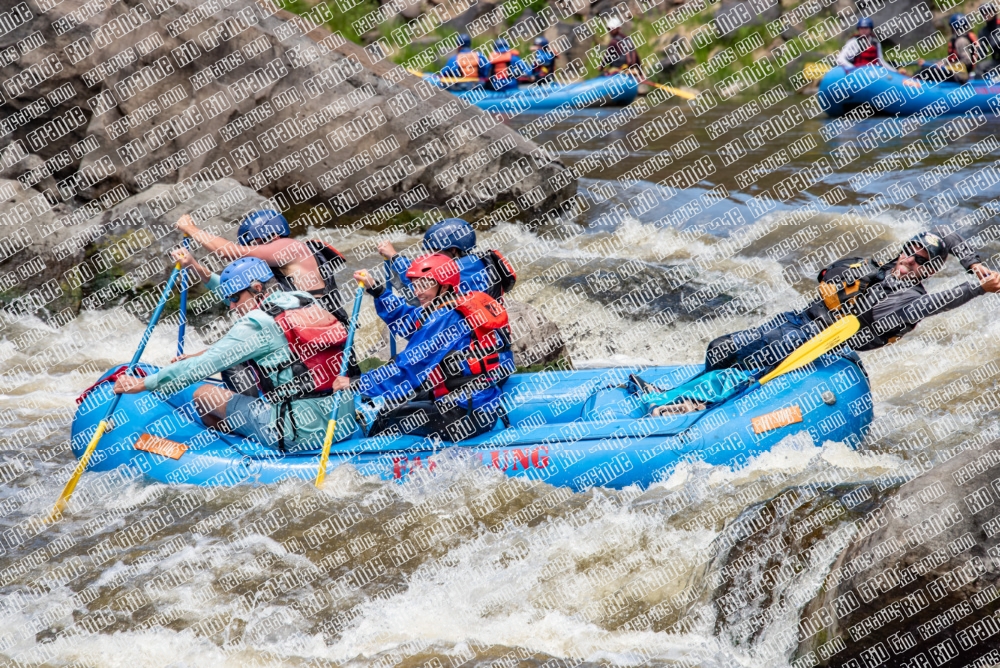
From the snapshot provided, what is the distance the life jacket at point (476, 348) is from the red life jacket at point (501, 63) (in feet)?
37.1

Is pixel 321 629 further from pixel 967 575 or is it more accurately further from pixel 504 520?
pixel 967 575

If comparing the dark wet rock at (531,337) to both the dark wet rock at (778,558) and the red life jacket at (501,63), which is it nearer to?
the dark wet rock at (778,558)

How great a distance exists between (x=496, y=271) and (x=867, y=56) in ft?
34.0

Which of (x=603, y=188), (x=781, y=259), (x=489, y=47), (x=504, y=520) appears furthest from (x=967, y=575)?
(x=489, y=47)

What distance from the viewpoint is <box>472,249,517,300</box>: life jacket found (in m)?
5.47

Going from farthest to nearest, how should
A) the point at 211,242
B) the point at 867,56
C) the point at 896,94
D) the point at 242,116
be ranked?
the point at 867,56 → the point at 896,94 → the point at 242,116 → the point at 211,242

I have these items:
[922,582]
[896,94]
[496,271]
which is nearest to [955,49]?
[896,94]

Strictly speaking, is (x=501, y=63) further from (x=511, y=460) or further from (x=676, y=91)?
(x=511, y=460)

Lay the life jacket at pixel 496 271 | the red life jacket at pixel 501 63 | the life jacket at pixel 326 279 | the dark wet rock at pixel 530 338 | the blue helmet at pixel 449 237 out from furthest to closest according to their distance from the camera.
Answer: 1. the red life jacket at pixel 501 63
2. the dark wet rock at pixel 530 338
3. the life jacket at pixel 326 279
4. the life jacket at pixel 496 271
5. the blue helmet at pixel 449 237

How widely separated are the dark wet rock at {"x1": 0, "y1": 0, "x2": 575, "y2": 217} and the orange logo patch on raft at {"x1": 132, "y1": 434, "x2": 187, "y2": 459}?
486 cm

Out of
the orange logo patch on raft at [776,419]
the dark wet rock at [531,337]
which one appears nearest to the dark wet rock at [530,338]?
the dark wet rock at [531,337]

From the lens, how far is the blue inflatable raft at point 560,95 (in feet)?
49.9

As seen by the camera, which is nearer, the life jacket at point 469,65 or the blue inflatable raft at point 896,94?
the blue inflatable raft at point 896,94

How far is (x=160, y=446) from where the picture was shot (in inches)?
217
